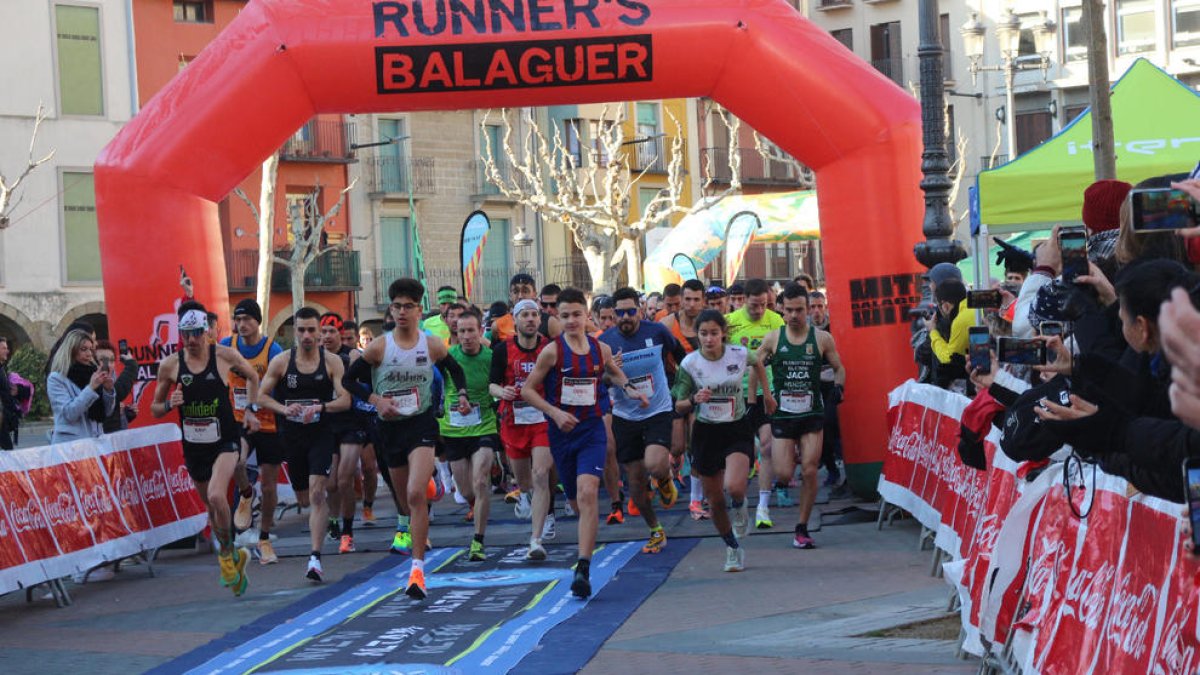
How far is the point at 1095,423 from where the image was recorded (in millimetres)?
5055

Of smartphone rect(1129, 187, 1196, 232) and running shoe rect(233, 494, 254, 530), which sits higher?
smartphone rect(1129, 187, 1196, 232)

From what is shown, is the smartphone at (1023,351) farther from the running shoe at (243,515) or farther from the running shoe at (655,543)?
the running shoe at (243,515)

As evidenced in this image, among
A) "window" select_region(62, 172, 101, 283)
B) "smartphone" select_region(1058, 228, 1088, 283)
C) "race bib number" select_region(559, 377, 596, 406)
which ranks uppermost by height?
"window" select_region(62, 172, 101, 283)

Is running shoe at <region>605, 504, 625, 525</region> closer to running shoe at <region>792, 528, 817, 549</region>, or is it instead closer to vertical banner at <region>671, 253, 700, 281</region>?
running shoe at <region>792, 528, 817, 549</region>

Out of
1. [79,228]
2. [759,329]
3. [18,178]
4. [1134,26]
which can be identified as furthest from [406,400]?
[1134,26]

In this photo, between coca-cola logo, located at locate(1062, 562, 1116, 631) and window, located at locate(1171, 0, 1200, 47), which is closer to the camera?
coca-cola logo, located at locate(1062, 562, 1116, 631)

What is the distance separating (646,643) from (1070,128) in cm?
716

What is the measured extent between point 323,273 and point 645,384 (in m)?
36.2

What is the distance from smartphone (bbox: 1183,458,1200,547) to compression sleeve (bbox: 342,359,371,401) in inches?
337

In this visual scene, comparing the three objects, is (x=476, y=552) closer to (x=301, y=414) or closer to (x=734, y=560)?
(x=301, y=414)

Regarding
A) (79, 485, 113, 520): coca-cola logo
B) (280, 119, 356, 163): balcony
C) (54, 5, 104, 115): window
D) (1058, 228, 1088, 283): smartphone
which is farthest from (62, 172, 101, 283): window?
(1058, 228, 1088, 283): smartphone

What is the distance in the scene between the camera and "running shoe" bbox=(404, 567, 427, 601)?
1102 cm

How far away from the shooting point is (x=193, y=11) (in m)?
45.0

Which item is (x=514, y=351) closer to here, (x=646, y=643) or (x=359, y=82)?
(x=359, y=82)
